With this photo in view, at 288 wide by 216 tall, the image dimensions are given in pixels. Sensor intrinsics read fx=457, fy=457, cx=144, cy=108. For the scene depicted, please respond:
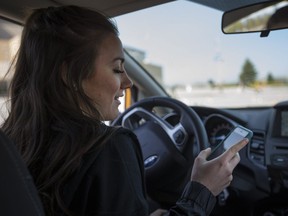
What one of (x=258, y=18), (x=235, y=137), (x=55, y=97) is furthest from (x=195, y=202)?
(x=258, y=18)

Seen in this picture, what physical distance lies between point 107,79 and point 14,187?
487mm

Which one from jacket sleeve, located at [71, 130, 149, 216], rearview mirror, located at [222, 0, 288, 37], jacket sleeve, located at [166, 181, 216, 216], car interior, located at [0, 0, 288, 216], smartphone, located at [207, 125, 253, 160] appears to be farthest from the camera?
car interior, located at [0, 0, 288, 216]

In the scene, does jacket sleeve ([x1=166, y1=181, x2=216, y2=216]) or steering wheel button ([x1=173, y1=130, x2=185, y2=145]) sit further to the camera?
steering wheel button ([x1=173, y1=130, x2=185, y2=145])

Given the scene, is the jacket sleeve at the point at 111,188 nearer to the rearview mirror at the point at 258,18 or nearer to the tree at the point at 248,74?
the rearview mirror at the point at 258,18

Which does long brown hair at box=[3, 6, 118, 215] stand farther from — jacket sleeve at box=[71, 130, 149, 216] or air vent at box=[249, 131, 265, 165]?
air vent at box=[249, 131, 265, 165]

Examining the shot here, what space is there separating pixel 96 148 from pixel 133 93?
2.14 meters

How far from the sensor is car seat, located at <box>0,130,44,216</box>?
3.57 ft

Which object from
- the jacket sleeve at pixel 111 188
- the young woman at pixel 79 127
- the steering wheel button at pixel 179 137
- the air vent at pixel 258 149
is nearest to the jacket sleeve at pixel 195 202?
the young woman at pixel 79 127

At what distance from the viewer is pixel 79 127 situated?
1299 mm

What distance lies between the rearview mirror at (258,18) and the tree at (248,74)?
1.78 m

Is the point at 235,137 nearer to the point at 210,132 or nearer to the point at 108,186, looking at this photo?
the point at 108,186

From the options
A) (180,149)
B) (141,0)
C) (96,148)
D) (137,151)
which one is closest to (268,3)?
(141,0)

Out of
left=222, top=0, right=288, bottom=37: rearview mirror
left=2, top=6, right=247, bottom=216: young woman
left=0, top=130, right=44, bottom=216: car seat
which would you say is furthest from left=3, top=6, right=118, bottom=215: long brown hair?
left=222, top=0, right=288, bottom=37: rearview mirror

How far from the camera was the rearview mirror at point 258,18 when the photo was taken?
6.66 ft
